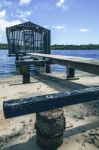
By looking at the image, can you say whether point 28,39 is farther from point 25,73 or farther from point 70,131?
point 70,131

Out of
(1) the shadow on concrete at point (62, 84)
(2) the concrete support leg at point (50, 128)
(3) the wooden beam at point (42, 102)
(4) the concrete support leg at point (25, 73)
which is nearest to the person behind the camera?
(3) the wooden beam at point (42, 102)

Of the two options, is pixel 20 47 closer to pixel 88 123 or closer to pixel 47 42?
pixel 47 42

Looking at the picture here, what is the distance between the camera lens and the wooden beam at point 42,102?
358 centimetres

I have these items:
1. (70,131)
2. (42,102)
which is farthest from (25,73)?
(42,102)

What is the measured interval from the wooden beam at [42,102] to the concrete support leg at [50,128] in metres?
0.11

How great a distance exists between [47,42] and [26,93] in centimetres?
1284

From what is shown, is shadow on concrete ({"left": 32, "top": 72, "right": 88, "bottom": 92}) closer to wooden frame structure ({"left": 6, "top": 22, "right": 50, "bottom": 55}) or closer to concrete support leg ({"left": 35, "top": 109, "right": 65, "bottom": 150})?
concrete support leg ({"left": 35, "top": 109, "right": 65, "bottom": 150})

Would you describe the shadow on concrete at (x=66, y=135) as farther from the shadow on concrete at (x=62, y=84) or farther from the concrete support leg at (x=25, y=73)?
the concrete support leg at (x=25, y=73)

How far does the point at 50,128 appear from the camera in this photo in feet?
12.3

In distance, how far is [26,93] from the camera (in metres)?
8.32

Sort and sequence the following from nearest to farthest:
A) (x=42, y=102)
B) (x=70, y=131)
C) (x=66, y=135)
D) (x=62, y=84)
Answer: (x=42, y=102) < (x=66, y=135) < (x=70, y=131) < (x=62, y=84)

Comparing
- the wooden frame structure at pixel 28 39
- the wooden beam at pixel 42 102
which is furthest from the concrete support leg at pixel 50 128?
the wooden frame structure at pixel 28 39

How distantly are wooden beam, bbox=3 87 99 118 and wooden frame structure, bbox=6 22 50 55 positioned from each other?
1665 centimetres

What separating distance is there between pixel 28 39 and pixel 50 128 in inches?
697
